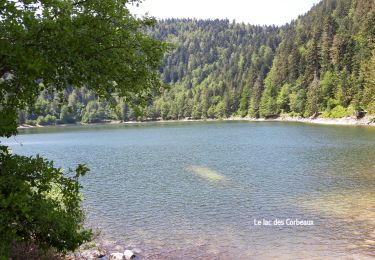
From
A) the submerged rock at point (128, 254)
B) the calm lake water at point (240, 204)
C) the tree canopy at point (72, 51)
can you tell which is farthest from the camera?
the calm lake water at point (240, 204)

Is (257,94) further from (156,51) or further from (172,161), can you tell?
(156,51)

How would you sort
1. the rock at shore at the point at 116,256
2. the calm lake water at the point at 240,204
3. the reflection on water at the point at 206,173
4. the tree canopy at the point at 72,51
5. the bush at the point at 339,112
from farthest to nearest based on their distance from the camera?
the bush at the point at 339,112, the reflection on water at the point at 206,173, the calm lake water at the point at 240,204, the rock at shore at the point at 116,256, the tree canopy at the point at 72,51

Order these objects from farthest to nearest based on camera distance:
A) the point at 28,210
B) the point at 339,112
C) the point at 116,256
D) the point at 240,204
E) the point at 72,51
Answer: the point at 339,112 < the point at 240,204 < the point at 116,256 < the point at 72,51 < the point at 28,210

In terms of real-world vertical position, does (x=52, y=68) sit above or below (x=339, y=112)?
below

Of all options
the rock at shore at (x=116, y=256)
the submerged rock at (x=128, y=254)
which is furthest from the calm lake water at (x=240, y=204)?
the rock at shore at (x=116, y=256)

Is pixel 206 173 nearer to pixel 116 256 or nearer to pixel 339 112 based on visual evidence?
pixel 116 256

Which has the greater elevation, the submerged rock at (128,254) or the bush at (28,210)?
the bush at (28,210)

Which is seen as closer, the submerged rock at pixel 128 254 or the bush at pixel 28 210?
the bush at pixel 28 210

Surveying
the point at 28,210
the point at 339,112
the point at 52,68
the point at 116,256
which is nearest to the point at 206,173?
the point at 116,256

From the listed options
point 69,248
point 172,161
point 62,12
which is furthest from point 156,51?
point 172,161

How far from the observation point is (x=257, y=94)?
7515 inches

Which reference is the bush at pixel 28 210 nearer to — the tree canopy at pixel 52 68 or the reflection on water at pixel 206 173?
the tree canopy at pixel 52 68

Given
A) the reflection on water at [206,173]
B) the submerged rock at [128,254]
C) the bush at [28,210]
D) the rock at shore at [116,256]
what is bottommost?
the submerged rock at [128,254]

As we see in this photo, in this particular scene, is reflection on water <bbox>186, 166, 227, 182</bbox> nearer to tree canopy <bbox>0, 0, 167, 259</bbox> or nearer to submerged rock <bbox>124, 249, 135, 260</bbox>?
submerged rock <bbox>124, 249, 135, 260</bbox>
